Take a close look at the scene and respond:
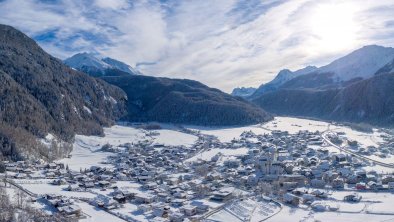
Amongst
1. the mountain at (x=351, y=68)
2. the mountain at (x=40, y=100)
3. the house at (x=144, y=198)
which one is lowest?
the house at (x=144, y=198)

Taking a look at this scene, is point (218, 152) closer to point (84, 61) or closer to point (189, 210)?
point (189, 210)

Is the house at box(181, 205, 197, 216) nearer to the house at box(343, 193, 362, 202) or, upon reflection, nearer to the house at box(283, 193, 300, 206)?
the house at box(283, 193, 300, 206)

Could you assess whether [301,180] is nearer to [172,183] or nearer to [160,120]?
[172,183]

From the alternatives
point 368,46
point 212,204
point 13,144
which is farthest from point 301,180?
point 368,46

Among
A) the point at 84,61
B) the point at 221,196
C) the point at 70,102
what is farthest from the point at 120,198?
the point at 84,61

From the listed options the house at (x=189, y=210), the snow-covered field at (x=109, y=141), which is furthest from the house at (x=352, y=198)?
the snow-covered field at (x=109, y=141)

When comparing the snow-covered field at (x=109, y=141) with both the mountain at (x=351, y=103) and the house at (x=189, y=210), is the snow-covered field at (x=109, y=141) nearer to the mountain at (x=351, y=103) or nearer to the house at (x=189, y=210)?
the house at (x=189, y=210)
